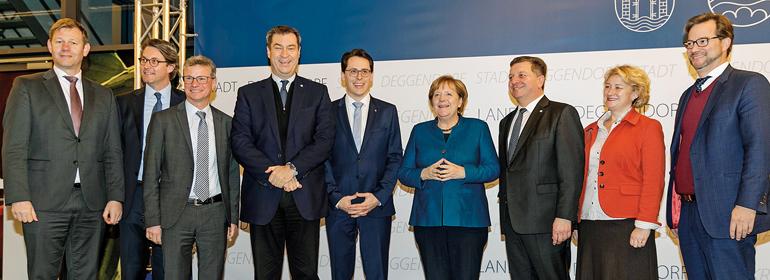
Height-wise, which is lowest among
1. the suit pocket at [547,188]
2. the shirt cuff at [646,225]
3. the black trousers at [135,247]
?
the black trousers at [135,247]

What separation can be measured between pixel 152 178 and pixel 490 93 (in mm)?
2707

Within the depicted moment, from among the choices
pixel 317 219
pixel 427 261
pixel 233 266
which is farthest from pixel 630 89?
pixel 233 266

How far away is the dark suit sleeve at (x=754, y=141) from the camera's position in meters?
2.31

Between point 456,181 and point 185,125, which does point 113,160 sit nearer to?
point 185,125

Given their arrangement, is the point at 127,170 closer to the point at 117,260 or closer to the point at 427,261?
the point at 427,261

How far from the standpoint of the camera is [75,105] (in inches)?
115

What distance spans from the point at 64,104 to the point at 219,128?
93 centimetres

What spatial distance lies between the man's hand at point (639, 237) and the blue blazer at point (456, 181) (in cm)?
76

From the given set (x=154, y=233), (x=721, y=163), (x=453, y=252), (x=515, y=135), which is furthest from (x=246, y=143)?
(x=721, y=163)

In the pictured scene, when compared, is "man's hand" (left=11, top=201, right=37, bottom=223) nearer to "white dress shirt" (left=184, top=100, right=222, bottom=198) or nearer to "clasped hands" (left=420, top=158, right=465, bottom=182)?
"white dress shirt" (left=184, top=100, right=222, bottom=198)

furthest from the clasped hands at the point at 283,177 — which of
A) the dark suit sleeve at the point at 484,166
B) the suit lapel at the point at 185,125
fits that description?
the dark suit sleeve at the point at 484,166

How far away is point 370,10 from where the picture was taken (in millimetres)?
4328

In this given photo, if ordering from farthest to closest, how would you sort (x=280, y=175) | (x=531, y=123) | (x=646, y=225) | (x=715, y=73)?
(x=531, y=123) → (x=280, y=175) → (x=715, y=73) → (x=646, y=225)

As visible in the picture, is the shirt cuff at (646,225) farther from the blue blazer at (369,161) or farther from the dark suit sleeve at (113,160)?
the dark suit sleeve at (113,160)
